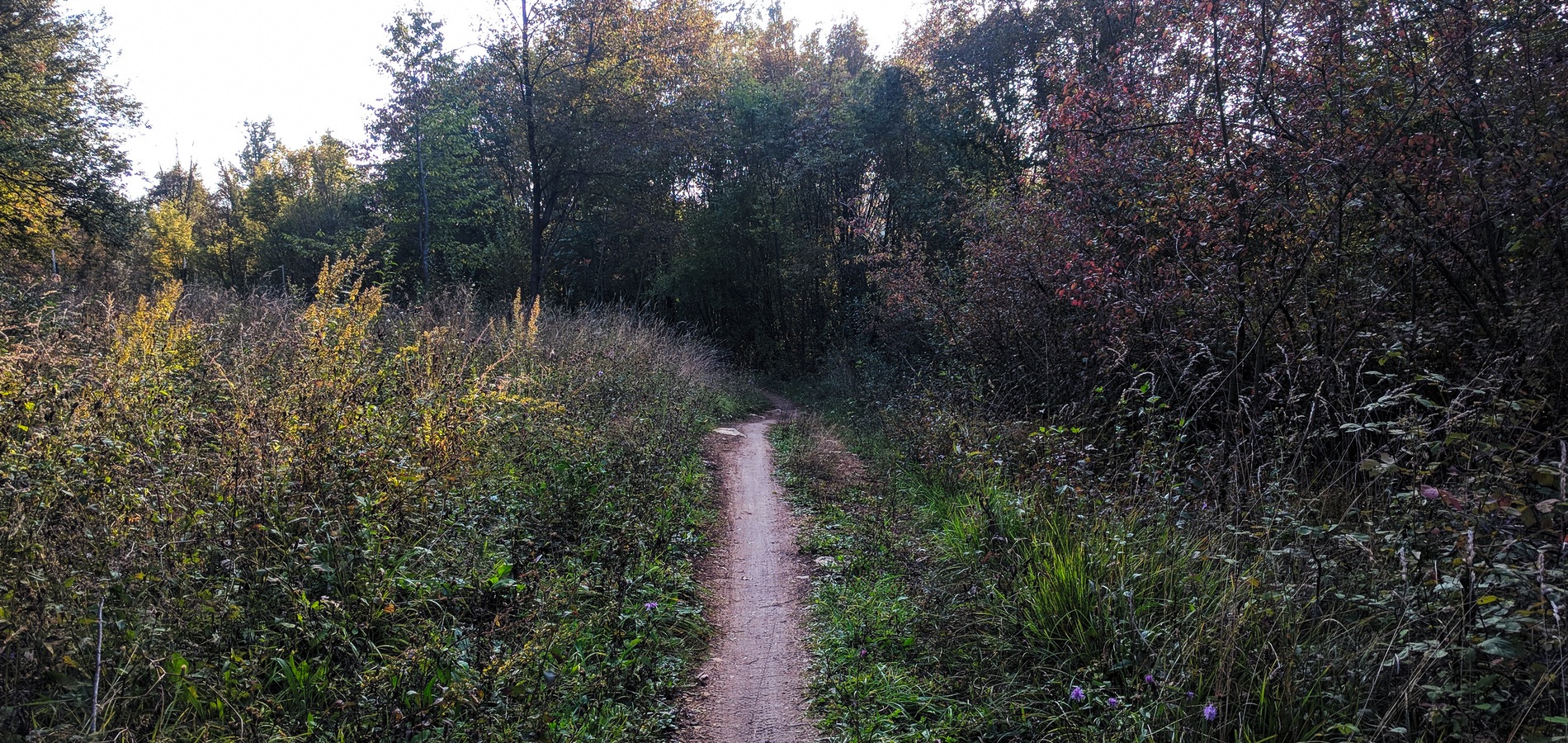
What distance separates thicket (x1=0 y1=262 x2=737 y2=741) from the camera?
265 cm

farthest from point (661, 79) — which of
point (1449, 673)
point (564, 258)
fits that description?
point (1449, 673)

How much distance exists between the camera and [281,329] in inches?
236

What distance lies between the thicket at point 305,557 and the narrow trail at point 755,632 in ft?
0.75

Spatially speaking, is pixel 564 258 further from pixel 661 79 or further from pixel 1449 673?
pixel 1449 673

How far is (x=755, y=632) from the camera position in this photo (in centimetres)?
446

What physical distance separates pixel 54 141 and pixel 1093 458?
22318mm

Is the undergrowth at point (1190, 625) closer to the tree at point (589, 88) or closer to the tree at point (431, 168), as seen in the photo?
the tree at point (589, 88)

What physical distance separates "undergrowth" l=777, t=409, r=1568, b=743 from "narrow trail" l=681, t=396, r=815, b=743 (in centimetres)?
20

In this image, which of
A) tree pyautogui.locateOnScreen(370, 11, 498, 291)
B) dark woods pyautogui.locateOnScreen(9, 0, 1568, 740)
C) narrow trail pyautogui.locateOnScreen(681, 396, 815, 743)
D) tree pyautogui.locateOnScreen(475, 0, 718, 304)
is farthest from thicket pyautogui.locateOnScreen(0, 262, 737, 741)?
tree pyautogui.locateOnScreen(370, 11, 498, 291)

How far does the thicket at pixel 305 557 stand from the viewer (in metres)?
2.65

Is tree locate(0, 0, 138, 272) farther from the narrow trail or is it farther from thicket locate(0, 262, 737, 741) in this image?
the narrow trail

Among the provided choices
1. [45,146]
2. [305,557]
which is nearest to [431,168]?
[45,146]

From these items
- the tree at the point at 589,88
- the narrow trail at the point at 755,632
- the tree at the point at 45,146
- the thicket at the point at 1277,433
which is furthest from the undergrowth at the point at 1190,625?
the tree at the point at 45,146

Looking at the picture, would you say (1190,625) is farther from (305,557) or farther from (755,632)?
(305,557)
